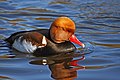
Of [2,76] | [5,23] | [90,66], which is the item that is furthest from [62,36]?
[5,23]

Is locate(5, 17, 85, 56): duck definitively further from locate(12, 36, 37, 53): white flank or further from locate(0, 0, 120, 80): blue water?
locate(0, 0, 120, 80): blue water

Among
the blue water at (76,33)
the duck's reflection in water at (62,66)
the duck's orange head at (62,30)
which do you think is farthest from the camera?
the duck's orange head at (62,30)

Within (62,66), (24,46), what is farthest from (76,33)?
(62,66)

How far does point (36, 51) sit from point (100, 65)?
5.13 ft

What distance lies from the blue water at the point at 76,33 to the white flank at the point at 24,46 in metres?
0.15

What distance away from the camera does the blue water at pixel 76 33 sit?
770 cm

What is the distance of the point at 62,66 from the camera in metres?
8.22

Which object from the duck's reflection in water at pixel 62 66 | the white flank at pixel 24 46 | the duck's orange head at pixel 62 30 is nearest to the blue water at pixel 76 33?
the duck's reflection in water at pixel 62 66

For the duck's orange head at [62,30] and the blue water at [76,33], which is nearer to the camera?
the blue water at [76,33]

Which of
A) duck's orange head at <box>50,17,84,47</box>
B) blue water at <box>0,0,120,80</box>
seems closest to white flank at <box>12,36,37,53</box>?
blue water at <box>0,0,120,80</box>

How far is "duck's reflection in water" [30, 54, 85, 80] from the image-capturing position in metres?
7.46

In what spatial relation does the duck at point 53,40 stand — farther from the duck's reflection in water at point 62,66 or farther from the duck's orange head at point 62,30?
the duck's reflection in water at point 62,66

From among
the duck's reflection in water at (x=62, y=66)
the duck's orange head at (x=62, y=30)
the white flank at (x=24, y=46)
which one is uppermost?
the duck's orange head at (x=62, y=30)

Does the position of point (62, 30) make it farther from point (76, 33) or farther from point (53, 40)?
point (76, 33)
